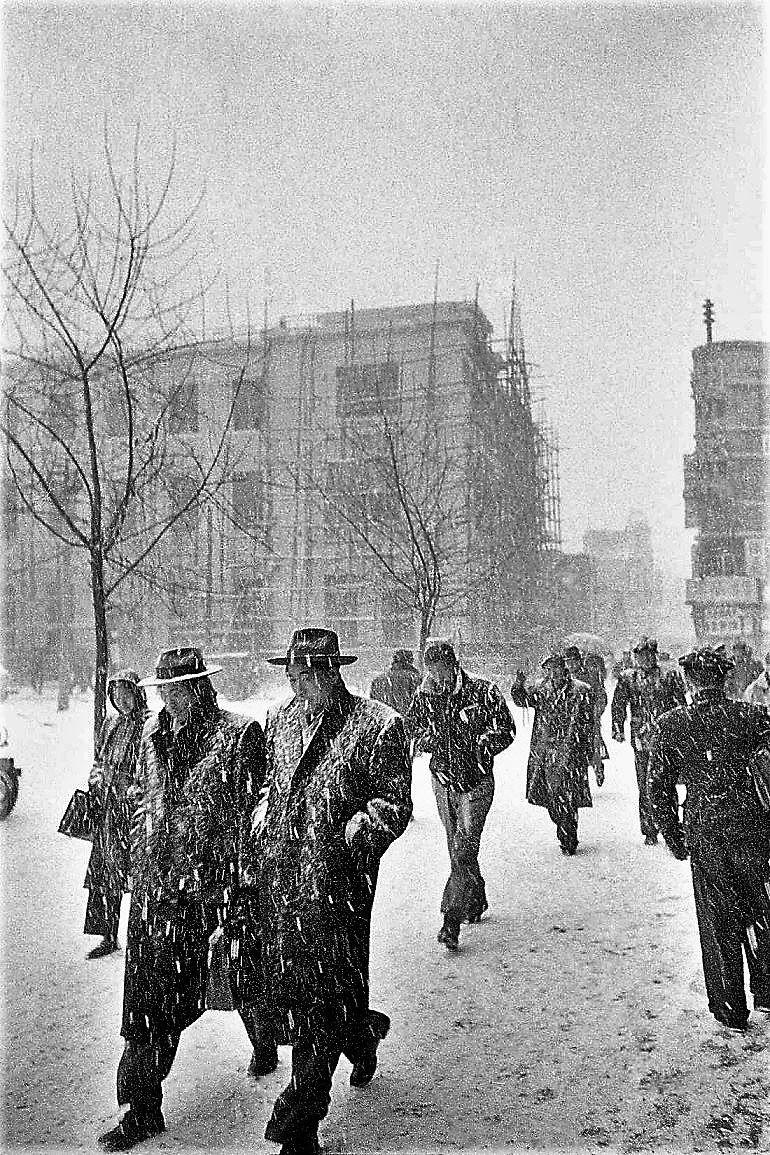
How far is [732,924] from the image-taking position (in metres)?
4.02

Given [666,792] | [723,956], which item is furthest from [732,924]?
[666,792]

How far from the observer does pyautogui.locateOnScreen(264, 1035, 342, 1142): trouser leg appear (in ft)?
10.1

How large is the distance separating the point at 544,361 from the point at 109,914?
10.6 meters

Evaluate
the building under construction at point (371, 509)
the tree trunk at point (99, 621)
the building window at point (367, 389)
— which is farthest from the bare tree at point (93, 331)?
the building window at point (367, 389)

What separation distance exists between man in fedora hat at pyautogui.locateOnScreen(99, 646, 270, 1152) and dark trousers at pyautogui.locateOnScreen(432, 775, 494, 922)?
2.36 meters

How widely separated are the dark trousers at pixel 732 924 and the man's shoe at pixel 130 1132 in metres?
2.30

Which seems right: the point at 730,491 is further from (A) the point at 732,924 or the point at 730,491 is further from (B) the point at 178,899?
(B) the point at 178,899

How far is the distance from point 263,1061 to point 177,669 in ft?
4.98

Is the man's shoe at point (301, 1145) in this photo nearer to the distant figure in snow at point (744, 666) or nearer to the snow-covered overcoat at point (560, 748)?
the snow-covered overcoat at point (560, 748)

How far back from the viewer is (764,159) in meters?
5.03

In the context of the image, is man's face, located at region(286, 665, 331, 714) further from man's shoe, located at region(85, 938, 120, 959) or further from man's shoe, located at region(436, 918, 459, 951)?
man's shoe, located at region(85, 938, 120, 959)

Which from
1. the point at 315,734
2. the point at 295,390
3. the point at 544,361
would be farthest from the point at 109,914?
the point at 295,390

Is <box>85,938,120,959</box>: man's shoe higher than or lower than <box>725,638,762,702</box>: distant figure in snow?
lower

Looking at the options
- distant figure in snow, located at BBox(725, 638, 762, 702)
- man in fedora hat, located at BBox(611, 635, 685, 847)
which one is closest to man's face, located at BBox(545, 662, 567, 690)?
man in fedora hat, located at BBox(611, 635, 685, 847)
